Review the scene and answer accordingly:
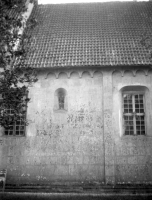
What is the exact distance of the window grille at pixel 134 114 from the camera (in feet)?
40.2

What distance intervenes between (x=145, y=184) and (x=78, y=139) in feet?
13.0

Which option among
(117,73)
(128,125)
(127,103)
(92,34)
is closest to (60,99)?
(117,73)

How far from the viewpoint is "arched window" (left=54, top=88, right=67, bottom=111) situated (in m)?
12.7

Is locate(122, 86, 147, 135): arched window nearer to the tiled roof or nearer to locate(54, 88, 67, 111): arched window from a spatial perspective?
the tiled roof

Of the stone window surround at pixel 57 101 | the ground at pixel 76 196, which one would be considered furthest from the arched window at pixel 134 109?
the ground at pixel 76 196

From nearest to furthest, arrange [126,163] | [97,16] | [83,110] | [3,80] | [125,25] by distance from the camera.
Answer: [3,80]
[126,163]
[83,110]
[125,25]
[97,16]

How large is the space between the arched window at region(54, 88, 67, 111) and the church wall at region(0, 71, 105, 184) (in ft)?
0.61

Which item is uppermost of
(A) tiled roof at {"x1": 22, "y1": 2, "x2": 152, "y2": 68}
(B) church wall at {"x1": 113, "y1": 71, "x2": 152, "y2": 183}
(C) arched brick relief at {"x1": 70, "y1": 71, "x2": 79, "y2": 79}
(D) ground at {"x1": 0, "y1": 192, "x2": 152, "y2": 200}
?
(A) tiled roof at {"x1": 22, "y1": 2, "x2": 152, "y2": 68}

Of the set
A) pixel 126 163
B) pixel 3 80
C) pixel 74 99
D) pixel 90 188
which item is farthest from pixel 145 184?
pixel 3 80

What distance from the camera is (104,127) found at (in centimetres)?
1190

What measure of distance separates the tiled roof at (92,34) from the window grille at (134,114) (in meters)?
1.98

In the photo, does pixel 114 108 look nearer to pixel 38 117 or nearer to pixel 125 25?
pixel 38 117

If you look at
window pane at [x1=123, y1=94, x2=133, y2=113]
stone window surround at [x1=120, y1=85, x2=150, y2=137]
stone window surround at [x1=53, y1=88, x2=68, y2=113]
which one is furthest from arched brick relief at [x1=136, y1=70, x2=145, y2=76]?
stone window surround at [x1=53, y1=88, x2=68, y2=113]

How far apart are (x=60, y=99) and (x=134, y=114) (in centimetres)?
421
